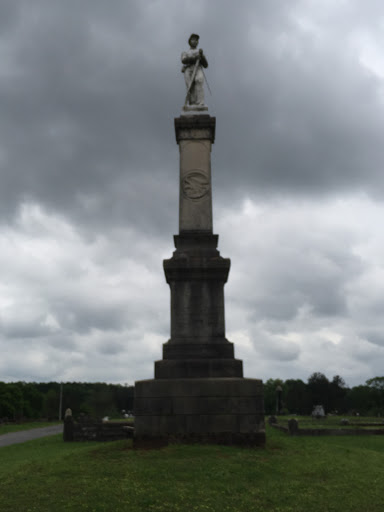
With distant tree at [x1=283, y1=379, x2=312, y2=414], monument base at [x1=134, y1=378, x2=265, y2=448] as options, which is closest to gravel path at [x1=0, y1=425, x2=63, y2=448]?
monument base at [x1=134, y1=378, x2=265, y2=448]

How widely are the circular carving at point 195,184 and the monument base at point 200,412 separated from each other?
6313 mm

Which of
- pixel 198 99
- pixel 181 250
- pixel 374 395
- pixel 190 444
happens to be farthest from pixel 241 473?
pixel 374 395

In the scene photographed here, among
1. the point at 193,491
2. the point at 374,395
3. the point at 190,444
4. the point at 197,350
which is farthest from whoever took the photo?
the point at 374,395

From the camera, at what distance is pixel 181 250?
15.3 metres

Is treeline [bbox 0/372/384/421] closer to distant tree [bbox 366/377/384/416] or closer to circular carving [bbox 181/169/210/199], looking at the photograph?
distant tree [bbox 366/377/384/416]

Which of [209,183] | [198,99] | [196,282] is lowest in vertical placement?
[196,282]

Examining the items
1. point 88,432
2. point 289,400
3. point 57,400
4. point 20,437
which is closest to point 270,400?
point 289,400

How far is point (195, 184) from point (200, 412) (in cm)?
749

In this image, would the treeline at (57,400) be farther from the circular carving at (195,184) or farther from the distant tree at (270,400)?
the circular carving at (195,184)

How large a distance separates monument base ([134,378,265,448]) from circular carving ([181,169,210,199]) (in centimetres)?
631

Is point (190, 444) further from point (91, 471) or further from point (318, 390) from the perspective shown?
point (318, 390)

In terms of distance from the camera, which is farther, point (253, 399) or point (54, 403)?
point (54, 403)

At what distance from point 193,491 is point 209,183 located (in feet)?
33.1

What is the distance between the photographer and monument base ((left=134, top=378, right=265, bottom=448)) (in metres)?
12.6
